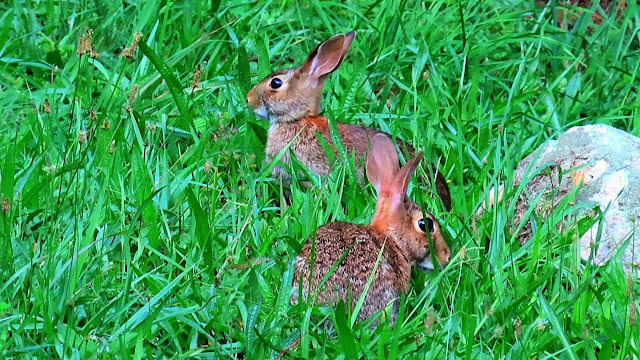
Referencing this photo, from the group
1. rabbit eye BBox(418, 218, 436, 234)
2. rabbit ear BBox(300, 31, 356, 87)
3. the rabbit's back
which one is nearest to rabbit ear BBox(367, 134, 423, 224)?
rabbit eye BBox(418, 218, 436, 234)

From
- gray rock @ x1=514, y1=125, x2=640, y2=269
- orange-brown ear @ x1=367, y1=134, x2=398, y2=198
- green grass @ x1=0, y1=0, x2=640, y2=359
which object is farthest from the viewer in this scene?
gray rock @ x1=514, y1=125, x2=640, y2=269

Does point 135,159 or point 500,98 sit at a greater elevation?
point 135,159

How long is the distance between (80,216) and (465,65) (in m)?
2.68

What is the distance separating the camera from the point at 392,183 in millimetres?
5070

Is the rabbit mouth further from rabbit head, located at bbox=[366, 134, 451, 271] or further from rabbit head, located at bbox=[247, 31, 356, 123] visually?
Result: rabbit head, located at bbox=[247, 31, 356, 123]

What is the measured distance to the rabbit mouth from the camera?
4949mm

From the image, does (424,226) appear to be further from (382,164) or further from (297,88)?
(297,88)

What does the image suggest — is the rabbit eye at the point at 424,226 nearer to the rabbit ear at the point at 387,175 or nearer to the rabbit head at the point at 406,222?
the rabbit head at the point at 406,222

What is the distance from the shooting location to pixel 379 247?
4664 millimetres

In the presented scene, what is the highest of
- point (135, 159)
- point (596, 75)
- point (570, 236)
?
point (135, 159)

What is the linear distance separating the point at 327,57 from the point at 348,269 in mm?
1988

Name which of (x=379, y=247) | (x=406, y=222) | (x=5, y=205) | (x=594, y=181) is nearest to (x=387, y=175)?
(x=406, y=222)

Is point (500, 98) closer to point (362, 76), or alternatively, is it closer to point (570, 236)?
point (362, 76)

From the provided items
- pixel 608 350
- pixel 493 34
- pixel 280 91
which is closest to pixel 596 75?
pixel 493 34
